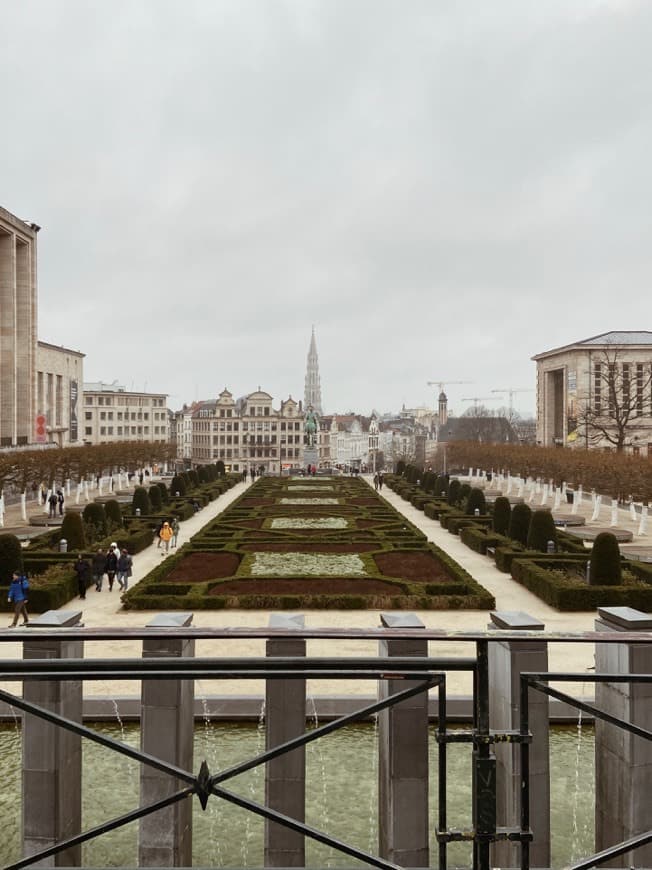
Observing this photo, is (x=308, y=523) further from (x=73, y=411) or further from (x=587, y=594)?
(x=73, y=411)

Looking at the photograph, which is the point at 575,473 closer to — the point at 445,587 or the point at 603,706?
the point at 445,587

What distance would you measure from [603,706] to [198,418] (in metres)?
132

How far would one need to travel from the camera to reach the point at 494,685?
6.76m

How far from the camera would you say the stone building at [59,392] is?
3238 inches

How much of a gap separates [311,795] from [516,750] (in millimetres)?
3888

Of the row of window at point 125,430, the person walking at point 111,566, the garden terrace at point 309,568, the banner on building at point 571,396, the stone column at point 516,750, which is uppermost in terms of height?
the banner on building at point 571,396

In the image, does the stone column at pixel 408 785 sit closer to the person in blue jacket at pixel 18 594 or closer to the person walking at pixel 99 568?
the person in blue jacket at pixel 18 594

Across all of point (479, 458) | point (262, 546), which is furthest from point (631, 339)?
point (262, 546)

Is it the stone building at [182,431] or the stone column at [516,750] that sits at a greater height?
the stone building at [182,431]

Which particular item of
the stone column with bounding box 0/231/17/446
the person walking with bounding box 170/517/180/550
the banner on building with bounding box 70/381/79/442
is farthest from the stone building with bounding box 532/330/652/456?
the person walking with bounding box 170/517/180/550

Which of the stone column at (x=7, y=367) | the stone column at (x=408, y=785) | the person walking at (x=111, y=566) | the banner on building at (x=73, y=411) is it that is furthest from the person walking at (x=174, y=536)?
the banner on building at (x=73, y=411)

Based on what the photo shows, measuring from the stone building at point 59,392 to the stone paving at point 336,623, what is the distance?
57.7 meters

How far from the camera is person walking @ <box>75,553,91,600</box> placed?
21.2 meters

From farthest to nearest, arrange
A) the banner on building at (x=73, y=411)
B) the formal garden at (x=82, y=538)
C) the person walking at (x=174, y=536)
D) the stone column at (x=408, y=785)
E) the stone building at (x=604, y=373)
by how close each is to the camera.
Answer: the stone building at (x=604, y=373) → the banner on building at (x=73, y=411) → the person walking at (x=174, y=536) → the formal garden at (x=82, y=538) → the stone column at (x=408, y=785)
